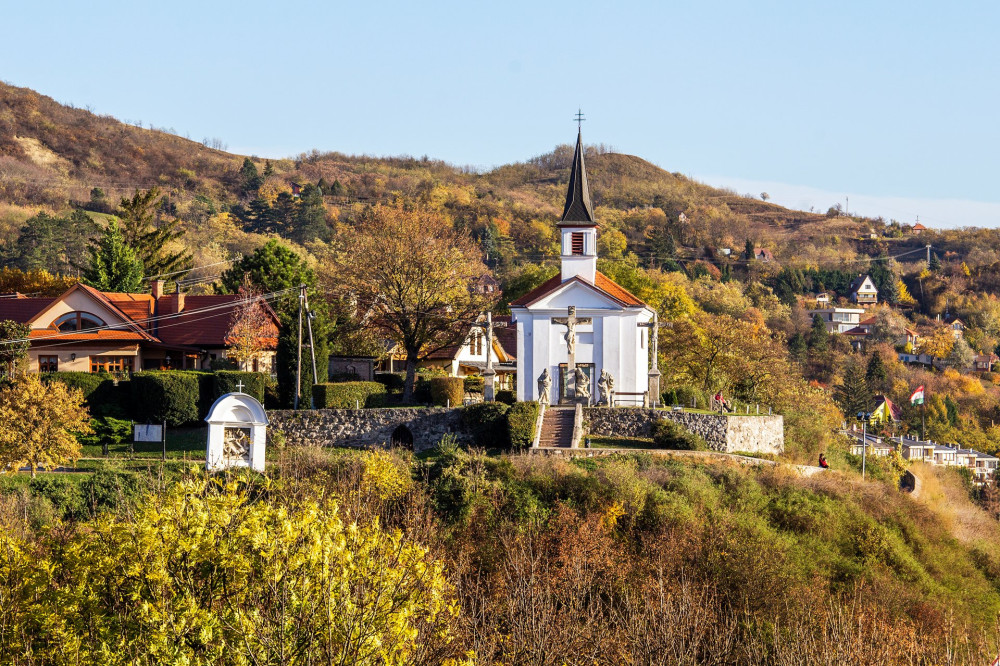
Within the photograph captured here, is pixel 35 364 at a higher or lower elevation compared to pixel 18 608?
higher

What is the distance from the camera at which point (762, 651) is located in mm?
25219

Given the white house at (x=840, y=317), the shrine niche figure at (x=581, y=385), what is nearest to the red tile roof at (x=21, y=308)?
the shrine niche figure at (x=581, y=385)

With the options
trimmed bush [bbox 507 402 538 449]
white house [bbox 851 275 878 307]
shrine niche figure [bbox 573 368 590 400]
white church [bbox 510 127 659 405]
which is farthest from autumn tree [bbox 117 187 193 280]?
white house [bbox 851 275 878 307]

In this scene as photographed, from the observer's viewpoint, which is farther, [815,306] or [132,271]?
[815,306]

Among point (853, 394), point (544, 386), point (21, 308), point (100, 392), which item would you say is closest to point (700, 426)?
point (544, 386)

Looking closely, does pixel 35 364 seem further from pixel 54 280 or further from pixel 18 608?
pixel 18 608

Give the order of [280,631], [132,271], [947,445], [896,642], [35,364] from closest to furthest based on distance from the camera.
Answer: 1. [280,631]
2. [896,642]
3. [35,364]
4. [132,271]
5. [947,445]

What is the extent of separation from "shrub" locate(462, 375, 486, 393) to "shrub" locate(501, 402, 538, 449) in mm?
8383

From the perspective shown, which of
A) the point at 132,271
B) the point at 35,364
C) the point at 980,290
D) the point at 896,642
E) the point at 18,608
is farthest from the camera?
the point at 980,290

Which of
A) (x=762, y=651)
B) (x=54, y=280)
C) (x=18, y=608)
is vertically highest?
(x=54, y=280)

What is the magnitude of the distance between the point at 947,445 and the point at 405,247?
59.7m

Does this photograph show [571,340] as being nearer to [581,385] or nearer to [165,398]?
[581,385]

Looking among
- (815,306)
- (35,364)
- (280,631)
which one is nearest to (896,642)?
(280,631)

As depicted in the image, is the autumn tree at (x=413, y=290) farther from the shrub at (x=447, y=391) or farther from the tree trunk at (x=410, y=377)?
the shrub at (x=447, y=391)
